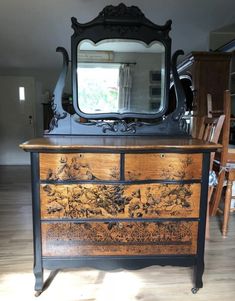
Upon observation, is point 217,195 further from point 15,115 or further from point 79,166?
point 15,115

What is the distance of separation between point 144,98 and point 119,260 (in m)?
1.08

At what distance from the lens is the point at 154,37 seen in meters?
1.76

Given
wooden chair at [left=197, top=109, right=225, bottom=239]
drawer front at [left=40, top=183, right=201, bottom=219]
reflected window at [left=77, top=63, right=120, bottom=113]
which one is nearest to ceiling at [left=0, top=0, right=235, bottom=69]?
reflected window at [left=77, top=63, right=120, bottom=113]

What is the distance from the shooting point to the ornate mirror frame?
66.2 inches

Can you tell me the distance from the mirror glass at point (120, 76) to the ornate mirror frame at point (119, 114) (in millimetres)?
37

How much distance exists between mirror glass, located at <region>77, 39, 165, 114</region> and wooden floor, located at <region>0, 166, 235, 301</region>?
1.06 metres

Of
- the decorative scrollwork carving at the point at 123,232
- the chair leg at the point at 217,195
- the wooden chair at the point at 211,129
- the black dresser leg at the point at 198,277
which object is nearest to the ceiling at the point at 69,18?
the wooden chair at the point at 211,129

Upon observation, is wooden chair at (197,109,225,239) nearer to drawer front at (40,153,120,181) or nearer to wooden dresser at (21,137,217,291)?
wooden dresser at (21,137,217,291)

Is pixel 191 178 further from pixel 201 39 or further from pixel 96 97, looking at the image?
pixel 201 39

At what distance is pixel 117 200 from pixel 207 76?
2203 mm

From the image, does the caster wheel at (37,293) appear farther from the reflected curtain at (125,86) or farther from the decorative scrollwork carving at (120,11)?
the decorative scrollwork carving at (120,11)

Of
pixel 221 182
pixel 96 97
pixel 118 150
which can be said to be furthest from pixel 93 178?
pixel 221 182

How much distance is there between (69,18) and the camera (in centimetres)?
296

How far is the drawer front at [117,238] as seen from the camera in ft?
4.62
